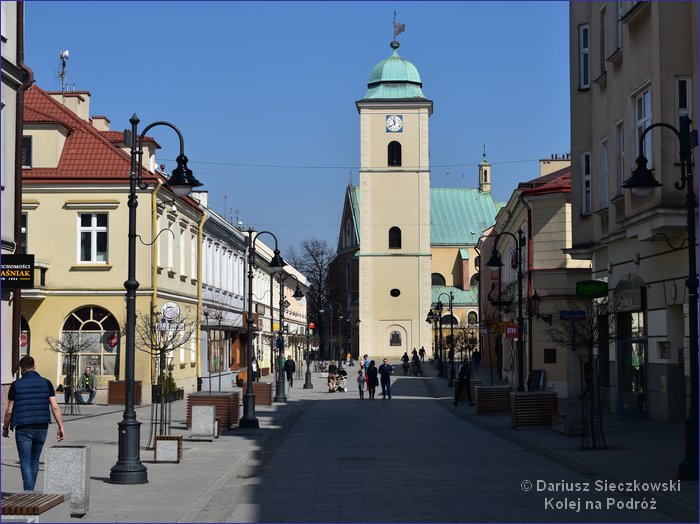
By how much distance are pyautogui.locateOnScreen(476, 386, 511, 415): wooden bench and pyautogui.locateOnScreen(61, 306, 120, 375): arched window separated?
14125 mm

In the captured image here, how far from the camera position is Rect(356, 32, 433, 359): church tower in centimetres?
9669

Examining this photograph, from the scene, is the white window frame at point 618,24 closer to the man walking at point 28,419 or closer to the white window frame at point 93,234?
the man walking at point 28,419

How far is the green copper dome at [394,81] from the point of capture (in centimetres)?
9938

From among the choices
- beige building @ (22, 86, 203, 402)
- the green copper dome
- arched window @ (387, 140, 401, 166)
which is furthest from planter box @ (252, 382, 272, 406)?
the green copper dome

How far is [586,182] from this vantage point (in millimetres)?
31906

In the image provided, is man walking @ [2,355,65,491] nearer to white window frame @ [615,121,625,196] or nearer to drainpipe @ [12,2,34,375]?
drainpipe @ [12,2,34,375]

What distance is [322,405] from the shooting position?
42.9 metres

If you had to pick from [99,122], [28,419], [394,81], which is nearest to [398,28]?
[394,81]

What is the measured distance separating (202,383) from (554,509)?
1547 inches

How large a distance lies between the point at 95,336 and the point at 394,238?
58306 millimetres

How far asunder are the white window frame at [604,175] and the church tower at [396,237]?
2615 inches

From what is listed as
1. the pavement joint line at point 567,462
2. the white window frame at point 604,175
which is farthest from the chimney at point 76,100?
the white window frame at point 604,175

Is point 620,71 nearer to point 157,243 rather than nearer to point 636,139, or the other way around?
point 636,139

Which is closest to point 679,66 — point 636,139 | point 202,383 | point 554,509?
point 636,139
